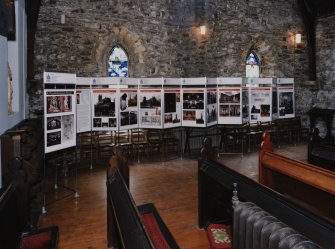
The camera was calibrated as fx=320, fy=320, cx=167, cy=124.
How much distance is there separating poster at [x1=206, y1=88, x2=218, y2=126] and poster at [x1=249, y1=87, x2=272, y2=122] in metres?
1.08

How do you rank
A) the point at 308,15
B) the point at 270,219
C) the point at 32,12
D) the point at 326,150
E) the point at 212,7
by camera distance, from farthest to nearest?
the point at 308,15
the point at 212,7
the point at 32,12
the point at 326,150
the point at 270,219

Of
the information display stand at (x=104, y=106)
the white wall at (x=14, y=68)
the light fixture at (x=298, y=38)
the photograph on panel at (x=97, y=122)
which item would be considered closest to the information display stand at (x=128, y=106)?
the information display stand at (x=104, y=106)

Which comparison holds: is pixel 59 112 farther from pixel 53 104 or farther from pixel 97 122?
pixel 97 122

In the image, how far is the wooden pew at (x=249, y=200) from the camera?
228 cm

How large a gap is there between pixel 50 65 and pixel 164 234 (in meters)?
5.97

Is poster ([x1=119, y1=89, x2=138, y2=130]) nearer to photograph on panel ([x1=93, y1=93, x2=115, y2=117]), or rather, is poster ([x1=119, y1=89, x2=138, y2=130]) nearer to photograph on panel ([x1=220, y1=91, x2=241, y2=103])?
photograph on panel ([x1=93, y1=93, x2=115, y2=117])

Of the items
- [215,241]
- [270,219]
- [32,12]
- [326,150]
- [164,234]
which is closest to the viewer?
[270,219]

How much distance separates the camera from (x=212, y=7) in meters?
10.4

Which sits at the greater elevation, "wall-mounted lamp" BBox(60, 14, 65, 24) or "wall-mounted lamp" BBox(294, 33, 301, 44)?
"wall-mounted lamp" BBox(294, 33, 301, 44)

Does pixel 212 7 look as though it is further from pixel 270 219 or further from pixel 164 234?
pixel 270 219

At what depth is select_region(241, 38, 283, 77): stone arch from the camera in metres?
11.5

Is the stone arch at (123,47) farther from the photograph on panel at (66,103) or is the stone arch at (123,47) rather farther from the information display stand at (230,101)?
the photograph on panel at (66,103)

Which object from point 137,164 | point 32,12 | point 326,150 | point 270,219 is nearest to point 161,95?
point 137,164

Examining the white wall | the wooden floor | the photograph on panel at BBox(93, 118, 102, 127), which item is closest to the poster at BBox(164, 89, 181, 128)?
the wooden floor
